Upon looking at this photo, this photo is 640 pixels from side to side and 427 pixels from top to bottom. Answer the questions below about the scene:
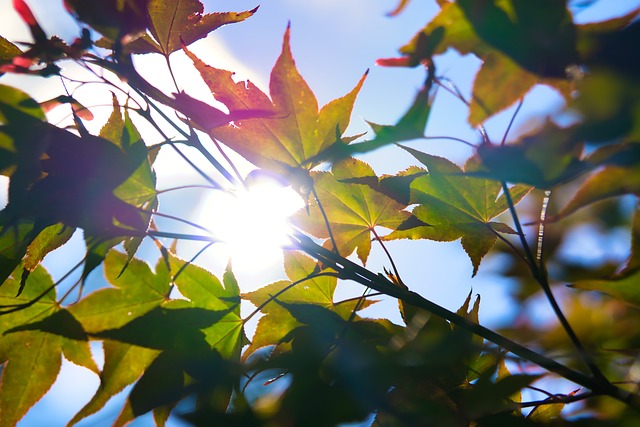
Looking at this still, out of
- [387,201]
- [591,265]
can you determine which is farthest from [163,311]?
[591,265]

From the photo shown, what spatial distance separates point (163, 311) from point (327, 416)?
0.33 meters

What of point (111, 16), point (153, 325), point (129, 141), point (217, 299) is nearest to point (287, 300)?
point (217, 299)

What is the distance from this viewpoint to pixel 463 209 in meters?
0.66

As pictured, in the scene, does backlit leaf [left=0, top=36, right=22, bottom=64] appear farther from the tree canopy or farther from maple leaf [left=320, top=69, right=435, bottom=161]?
maple leaf [left=320, top=69, right=435, bottom=161]

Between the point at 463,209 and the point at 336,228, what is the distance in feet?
0.67

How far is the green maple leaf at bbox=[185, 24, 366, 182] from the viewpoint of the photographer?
630mm

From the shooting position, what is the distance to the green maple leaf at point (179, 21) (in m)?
0.73

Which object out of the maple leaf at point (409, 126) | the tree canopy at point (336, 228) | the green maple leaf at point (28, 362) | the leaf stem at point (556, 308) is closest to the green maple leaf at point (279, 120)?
the tree canopy at point (336, 228)

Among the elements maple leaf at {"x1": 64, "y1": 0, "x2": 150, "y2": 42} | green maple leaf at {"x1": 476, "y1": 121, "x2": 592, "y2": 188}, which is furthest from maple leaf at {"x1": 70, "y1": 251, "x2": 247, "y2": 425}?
green maple leaf at {"x1": 476, "y1": 121, "x2": 592, "y2": 188}

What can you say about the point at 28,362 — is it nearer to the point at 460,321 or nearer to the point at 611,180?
the point at 460,321

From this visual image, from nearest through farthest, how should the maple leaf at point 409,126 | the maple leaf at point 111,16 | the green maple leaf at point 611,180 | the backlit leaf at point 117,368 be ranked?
1. the green maple leaf at point 611,180
2. the maple leaf at point 409,126
3. the maple leaf at point 111,16
4. the backlit leaf at point 117,368

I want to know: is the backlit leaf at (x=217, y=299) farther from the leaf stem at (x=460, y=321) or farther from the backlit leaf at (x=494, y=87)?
the backlit leaf at (x=494, y=87)

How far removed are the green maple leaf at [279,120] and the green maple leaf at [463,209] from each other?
14 cm

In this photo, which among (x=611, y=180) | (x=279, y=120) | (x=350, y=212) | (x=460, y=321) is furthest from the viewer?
(x=350, y=212)
